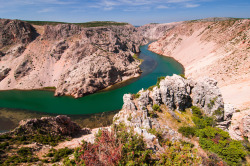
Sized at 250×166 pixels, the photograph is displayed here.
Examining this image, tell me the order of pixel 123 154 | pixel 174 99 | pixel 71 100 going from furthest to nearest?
1. pixel 71 100
2. pixel 174 99
3. pixel 123 154

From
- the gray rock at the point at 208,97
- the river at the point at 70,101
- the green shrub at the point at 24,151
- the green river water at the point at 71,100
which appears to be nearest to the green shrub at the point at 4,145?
the green shrub at the point at 24,151

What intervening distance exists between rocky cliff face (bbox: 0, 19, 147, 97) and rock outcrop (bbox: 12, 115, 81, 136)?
25.4 meters

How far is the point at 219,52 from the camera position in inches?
2643

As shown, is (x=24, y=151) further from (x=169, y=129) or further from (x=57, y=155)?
(x=169, y=129)

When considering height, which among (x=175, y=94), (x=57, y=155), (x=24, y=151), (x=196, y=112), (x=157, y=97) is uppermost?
(x=175, y=94)

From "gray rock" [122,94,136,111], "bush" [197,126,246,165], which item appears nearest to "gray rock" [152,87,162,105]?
"gray rock" [122,94,136,111]

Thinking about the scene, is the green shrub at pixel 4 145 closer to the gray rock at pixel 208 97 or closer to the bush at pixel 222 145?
the bush at pixel 222 145

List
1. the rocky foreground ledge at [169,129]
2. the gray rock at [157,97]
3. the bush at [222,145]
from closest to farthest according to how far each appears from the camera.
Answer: the rocky foreground ledge at [169,129]
the bush at [222,145]
the gray rock at [157,97]

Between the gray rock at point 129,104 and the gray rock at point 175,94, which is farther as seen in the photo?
the gray rock at point 175,94

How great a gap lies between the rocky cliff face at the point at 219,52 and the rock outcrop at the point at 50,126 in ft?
118

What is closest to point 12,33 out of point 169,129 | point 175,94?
point 175,94

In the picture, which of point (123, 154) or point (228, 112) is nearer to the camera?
point (123, 154)

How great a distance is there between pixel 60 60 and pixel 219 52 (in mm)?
80868

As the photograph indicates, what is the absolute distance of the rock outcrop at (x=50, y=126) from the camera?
2540 centimetres
